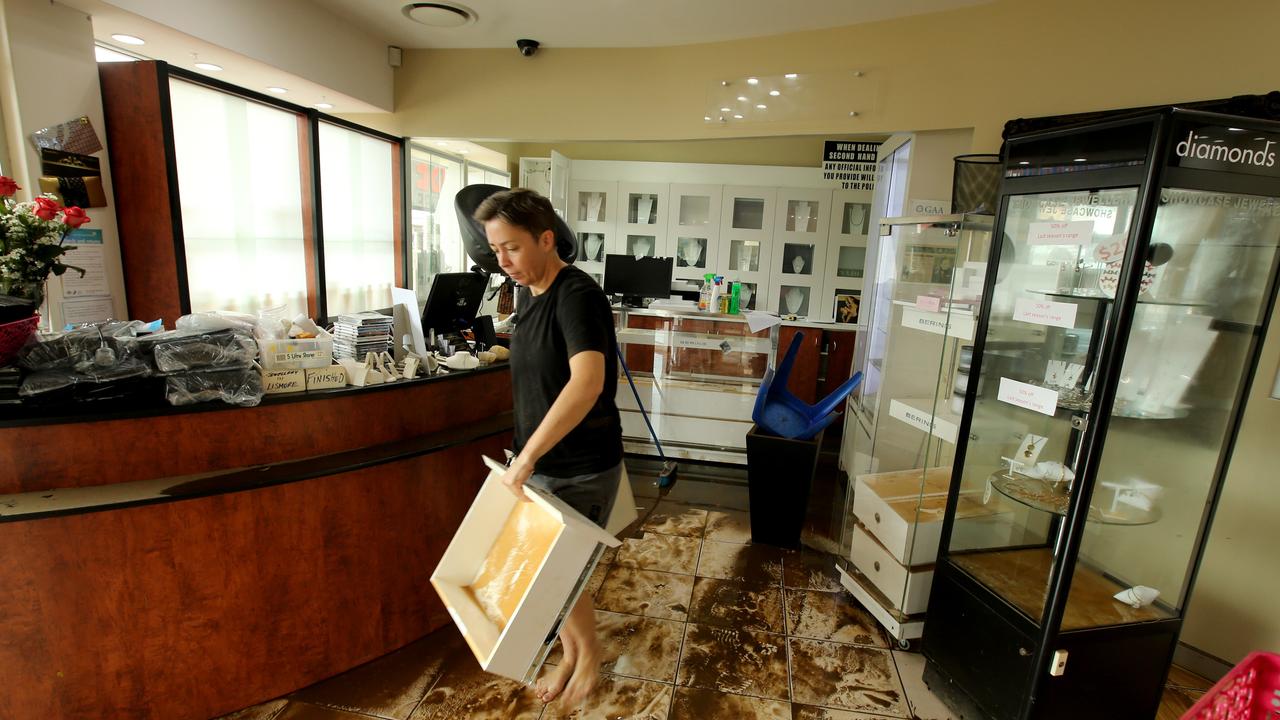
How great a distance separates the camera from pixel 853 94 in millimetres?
3381

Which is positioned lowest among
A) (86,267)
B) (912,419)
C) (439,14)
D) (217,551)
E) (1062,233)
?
(217,551)

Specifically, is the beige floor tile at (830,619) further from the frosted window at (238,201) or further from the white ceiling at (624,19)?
the frosted window at (238,201)

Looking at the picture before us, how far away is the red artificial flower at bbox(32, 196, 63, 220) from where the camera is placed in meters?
1.54

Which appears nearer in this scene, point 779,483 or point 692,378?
point 779,483

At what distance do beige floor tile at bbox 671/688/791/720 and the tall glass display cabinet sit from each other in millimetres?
643

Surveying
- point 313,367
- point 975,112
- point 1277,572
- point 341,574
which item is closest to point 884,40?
point 975,112

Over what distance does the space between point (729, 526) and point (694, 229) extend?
3733 mm

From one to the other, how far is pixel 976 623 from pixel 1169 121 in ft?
5.23

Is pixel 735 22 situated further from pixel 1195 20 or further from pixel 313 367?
pixel 313 367

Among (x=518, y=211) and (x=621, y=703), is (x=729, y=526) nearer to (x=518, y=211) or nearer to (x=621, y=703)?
(x=621, y=703)

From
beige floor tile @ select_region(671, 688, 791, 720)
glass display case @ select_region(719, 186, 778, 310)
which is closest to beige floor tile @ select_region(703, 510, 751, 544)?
beige floor tile @ select_region(671, 688, 791, 720)

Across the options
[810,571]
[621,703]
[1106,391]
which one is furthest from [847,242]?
[621,703]

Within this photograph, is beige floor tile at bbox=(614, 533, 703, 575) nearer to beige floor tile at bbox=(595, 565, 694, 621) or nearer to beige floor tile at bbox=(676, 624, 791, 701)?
beige floor tile at bbox=(595, 565, 694, 621)

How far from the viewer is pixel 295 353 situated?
1844 millimetres
